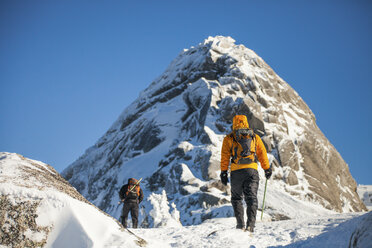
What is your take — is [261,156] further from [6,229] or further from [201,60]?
[201,60]

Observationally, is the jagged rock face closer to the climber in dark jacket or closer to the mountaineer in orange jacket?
the climber in dark jacket

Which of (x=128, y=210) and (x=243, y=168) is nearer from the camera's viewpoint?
(x=243, y=168)

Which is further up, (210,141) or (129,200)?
(210,141)

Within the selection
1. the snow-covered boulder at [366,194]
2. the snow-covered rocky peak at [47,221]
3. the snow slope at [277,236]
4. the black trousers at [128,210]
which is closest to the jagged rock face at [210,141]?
the snow-covered boulder at [366,194]

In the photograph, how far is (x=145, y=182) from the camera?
37.7 metres

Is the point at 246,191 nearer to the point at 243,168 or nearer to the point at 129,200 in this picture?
the point at 243,168

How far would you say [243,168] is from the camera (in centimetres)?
611

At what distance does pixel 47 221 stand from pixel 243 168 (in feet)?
12.1

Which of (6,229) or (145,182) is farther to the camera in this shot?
(145,182)

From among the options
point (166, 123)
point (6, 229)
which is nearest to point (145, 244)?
point (6, 229)

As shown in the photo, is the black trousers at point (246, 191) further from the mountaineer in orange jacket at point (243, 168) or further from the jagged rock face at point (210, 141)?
the jagged rock face at point (210, 141)

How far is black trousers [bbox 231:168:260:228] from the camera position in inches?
238


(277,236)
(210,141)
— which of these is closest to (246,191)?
(277,236)

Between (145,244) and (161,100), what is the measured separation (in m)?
54.4
